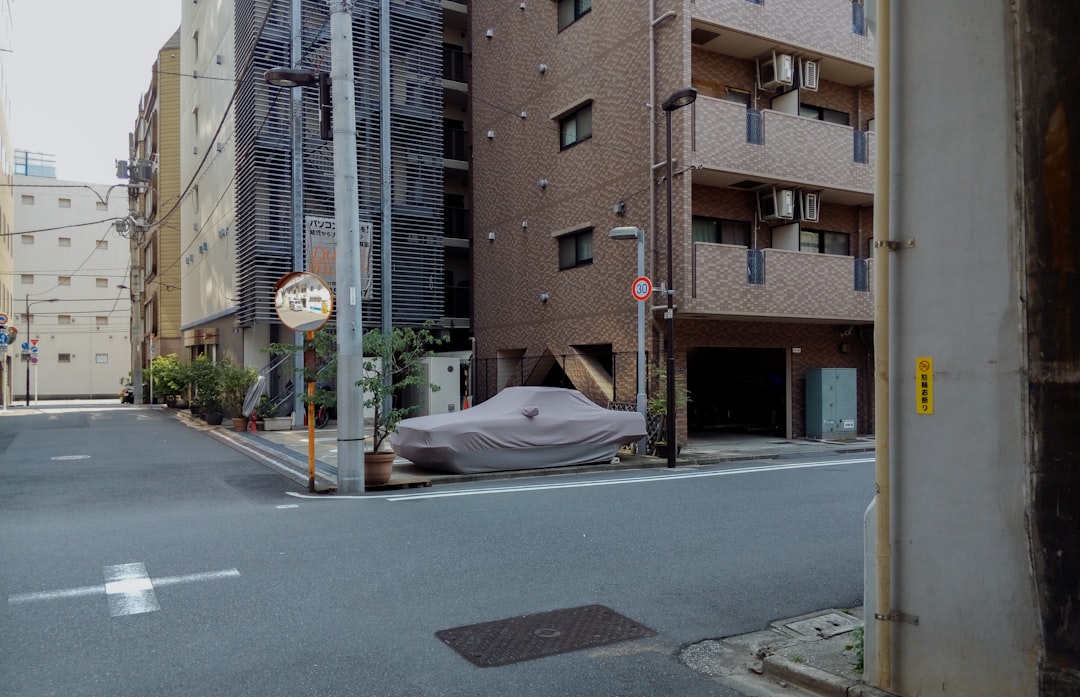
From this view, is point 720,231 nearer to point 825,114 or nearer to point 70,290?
point 825,114

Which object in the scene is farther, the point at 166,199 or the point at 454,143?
the point at 166,199

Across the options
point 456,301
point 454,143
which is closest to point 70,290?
point 454,143

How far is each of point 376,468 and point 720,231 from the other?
35.0 feet

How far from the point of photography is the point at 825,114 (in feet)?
64.7

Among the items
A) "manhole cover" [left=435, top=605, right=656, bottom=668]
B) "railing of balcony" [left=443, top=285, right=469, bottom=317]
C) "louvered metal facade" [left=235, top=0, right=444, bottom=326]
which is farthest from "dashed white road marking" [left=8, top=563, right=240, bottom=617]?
"railing of balcony" [left=443, top=285, right=469, bottom=317]

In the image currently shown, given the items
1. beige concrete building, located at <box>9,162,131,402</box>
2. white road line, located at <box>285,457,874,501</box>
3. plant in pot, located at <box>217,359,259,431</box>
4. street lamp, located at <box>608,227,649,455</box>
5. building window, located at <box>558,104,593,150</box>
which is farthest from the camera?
beige concrete building, located at <box>9,162,131,402</box>

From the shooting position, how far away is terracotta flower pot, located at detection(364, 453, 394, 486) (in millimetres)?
10641

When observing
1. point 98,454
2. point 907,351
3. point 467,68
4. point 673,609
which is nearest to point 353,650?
point 673,609

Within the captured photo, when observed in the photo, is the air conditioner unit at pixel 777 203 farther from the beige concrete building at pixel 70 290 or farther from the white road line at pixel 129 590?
the beige concrete building at pixel 70 290

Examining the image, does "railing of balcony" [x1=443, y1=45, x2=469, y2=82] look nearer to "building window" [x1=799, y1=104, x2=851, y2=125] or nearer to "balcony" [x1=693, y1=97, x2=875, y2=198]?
"building window" [x1=799, y1=104, x2=851, y2=125]

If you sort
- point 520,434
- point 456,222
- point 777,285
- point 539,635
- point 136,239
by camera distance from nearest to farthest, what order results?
point 539,635
point 520,434
point 777,285
point 456,222
point 136,239

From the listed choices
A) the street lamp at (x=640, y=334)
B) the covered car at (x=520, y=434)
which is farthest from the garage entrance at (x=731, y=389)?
the covered car at (x=520, y=434)

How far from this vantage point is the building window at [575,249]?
747 inches

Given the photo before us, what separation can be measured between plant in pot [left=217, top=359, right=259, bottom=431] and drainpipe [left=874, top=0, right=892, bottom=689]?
740 inches
